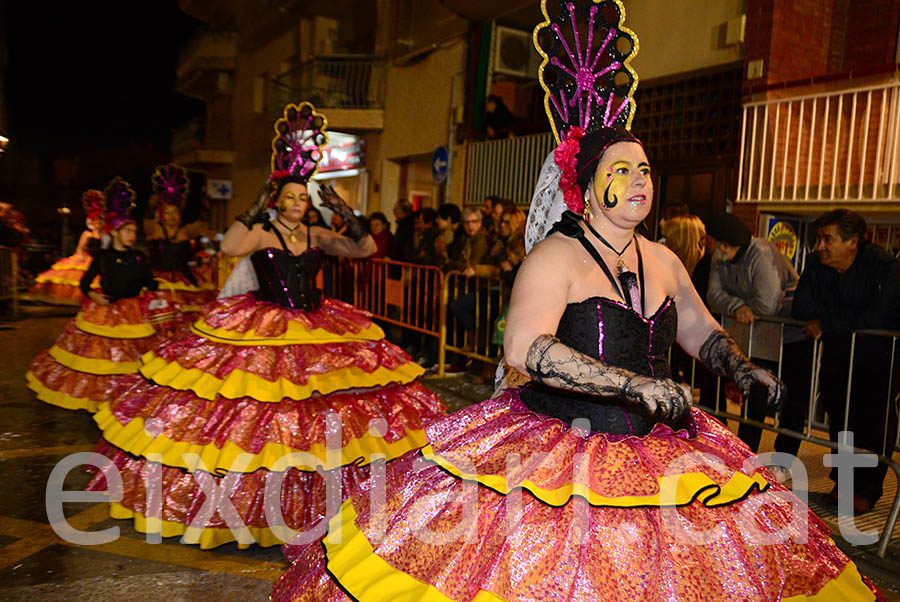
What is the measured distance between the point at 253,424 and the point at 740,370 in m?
2.66

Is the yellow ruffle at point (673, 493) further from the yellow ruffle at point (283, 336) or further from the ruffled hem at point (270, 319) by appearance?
the ruffled hem at point (270, 319)

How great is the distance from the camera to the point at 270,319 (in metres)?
4.66

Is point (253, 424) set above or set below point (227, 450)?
above

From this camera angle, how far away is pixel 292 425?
165 inches

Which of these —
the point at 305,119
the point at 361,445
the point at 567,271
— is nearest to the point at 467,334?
the point at 305,119

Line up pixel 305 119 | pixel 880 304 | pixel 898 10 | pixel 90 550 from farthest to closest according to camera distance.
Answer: pixel 898 10
pixel 305 119
pixel 880 304
pixel 90 550

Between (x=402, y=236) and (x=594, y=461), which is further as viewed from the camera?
(x=402, y=236)

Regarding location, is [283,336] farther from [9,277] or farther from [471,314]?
[9,277]

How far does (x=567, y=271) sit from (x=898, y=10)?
27.1 feet

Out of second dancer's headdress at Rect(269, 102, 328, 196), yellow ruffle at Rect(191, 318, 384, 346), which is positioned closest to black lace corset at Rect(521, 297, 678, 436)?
yellow ruffle at Rect(191, 318, 384, 346)

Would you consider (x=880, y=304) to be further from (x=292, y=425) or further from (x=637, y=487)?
(x=292, y=425)

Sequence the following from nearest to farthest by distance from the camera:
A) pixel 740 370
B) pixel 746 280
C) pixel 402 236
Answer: pixel 740 370 < pixel 746 280 < pixel 402 236

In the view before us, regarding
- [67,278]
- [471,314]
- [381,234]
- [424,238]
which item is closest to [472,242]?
[471,314]

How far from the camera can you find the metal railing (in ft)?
41.2
